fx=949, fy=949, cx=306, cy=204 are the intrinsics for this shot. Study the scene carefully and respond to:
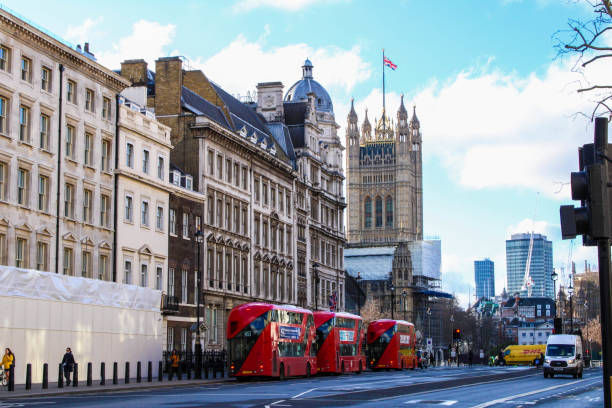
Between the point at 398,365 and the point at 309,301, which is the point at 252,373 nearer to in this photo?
the point at 398,365

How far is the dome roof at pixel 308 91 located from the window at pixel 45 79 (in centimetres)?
10176

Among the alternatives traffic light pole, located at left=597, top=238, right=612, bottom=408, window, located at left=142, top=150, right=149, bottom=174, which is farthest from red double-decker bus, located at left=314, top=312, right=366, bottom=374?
traffic light pole, located at left=597, top=238, right=612, bottom=408

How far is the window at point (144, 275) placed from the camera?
57.1 meters

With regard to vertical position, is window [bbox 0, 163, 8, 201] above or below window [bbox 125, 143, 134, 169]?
below

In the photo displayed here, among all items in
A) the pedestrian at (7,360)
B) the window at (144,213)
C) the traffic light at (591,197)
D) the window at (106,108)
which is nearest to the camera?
the traffic light at (591,197)

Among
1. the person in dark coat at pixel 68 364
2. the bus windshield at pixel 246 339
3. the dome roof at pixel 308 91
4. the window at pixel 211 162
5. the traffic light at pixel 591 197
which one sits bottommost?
the person in dark coat at pixel 68 364

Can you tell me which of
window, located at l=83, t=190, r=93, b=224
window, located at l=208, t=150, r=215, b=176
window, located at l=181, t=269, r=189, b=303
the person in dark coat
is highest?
window, located at l=208, t=150, r=215, b=176

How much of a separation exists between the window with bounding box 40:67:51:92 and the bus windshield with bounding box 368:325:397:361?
31930mm

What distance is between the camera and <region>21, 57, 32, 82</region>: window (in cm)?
4666

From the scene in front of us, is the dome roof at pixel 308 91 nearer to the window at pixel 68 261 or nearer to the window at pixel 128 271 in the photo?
the window at pixel 128 271

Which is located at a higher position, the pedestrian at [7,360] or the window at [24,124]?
the window at [24,124]

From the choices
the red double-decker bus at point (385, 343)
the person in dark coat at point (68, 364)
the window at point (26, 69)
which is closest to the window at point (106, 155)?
the window at point (26, 69)

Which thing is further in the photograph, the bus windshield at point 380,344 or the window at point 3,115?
the bus windshield at point 380,344

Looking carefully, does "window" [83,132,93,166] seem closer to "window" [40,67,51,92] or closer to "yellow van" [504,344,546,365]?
"window" [40,67,51,92]
